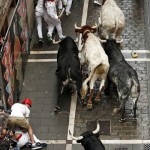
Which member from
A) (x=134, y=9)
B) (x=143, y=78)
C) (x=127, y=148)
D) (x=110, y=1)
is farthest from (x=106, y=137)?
(x=134, y=9)

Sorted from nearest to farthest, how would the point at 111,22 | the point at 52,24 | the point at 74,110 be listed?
1. the point at 74,110
2. the point at 111,22
3. the point at 52,24

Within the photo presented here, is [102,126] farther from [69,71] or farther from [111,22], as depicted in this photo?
[111,22]

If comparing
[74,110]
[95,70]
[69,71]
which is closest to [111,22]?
[95,70]

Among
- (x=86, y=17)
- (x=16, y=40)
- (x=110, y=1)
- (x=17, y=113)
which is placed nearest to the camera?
(x=17, y=113)

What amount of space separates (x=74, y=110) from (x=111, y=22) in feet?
11.4

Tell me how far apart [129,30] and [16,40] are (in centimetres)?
497

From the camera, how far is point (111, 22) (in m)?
16.6

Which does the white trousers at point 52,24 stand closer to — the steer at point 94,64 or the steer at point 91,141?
the steer at point 94,64

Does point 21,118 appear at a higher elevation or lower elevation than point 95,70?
lower

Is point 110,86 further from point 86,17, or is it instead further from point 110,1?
point 86,17

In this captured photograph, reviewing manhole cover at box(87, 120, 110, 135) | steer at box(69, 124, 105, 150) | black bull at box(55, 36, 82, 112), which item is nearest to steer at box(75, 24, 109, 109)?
black bull at box(55, 36, 82, 112)

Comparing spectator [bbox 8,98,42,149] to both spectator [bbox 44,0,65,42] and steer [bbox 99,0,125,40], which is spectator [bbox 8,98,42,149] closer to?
spectator [bbox 44,0,65,42]

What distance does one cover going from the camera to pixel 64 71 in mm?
14289

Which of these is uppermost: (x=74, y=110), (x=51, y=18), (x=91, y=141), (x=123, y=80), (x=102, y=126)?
(x=51, y=18)
